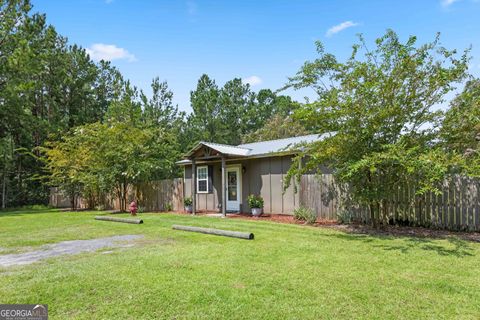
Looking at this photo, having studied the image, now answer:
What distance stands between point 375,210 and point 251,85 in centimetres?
2320

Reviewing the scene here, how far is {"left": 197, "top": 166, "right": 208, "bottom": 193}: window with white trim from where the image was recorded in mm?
14766

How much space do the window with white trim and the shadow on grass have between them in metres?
8.54

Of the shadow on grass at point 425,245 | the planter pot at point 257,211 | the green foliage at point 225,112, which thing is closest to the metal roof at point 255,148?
the planter pot at point 257,211

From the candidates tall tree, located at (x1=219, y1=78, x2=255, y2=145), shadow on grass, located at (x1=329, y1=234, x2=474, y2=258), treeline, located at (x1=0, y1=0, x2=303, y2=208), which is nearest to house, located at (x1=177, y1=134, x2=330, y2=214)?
treeline, located at (x1=0, y1=0, x2=303, y2=208)

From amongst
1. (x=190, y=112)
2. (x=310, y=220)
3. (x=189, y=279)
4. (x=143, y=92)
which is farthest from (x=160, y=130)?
(x=189, y=279)

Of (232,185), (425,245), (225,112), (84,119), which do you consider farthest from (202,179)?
(84,119)

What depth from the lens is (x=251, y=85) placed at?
29.8 meters

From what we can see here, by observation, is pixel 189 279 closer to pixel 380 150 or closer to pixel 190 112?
pixel 380 150

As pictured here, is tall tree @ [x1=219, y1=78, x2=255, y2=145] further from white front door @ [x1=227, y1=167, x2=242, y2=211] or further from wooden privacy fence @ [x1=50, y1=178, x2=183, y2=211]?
white front door @ [x1=227, y1=167, x2=242, y2=211]

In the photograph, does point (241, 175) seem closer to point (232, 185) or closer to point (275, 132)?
point (232, 185)

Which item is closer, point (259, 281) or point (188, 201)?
point (259, 281)

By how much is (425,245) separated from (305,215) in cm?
435

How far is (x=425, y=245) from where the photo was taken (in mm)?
6250

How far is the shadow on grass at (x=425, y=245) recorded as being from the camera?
5648 millimetres
